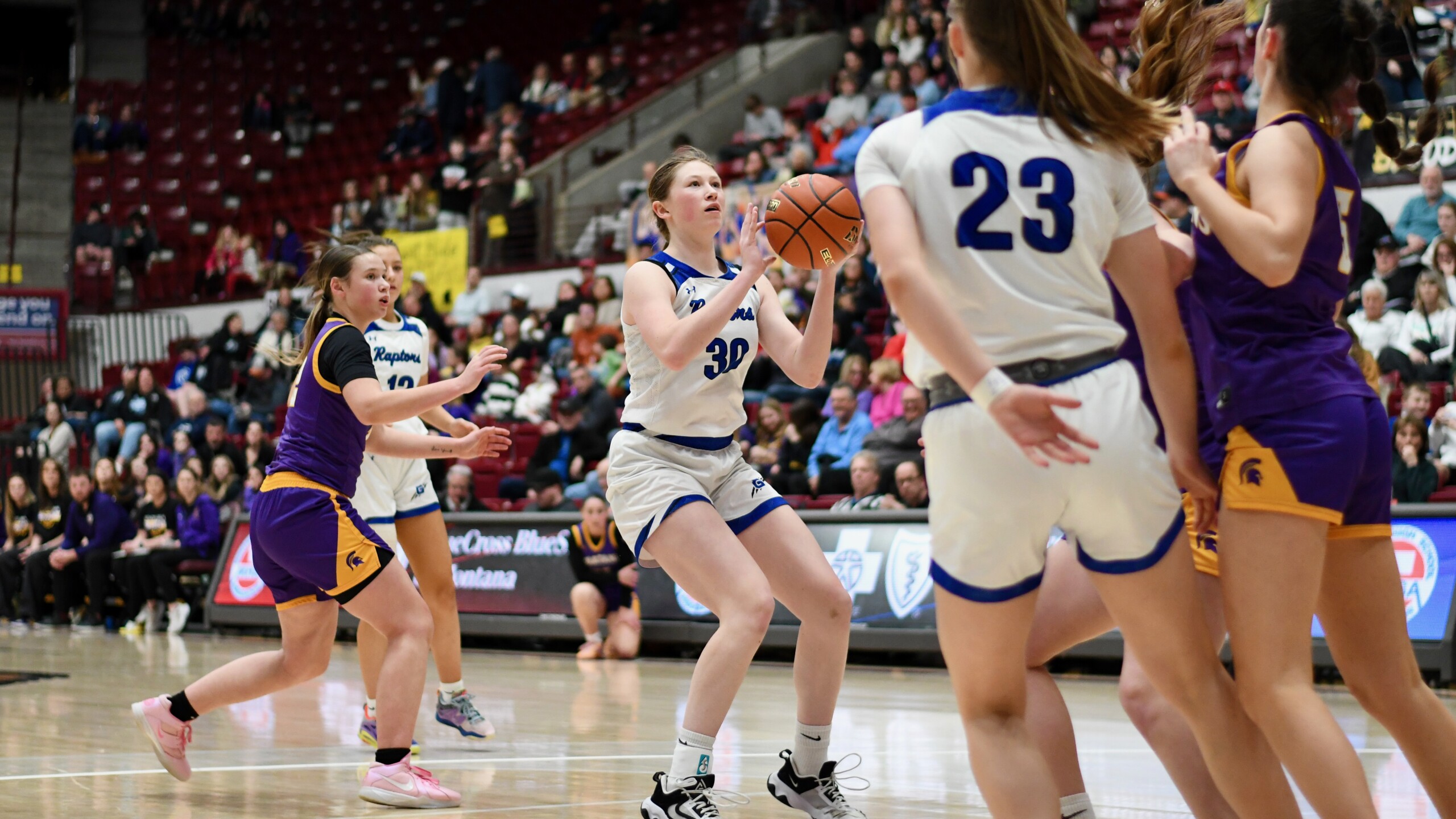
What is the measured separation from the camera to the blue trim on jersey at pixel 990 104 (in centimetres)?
295

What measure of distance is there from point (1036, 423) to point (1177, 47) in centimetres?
152

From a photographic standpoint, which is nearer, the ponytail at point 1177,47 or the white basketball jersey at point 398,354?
the ponytail at point 1177,47

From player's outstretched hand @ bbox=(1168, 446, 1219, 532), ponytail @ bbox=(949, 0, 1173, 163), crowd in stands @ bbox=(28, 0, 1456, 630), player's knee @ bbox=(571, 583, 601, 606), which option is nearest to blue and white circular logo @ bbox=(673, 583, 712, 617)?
player's knee @ bbox=(571, 583, 601, 606)

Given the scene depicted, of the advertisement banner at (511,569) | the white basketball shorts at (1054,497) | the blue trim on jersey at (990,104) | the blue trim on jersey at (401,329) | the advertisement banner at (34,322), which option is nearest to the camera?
the white basketball shorts at (1054,497)

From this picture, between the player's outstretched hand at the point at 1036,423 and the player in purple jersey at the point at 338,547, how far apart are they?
108 inches

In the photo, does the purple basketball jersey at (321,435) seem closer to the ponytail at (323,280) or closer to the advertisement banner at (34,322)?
the ponytail at (323,280)

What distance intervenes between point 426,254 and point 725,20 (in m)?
5.98

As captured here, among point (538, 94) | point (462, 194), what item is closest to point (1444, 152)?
point (462, 194)

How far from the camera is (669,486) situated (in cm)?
455

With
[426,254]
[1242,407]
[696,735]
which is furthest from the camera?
[426,254]

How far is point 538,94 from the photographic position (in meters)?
22.5

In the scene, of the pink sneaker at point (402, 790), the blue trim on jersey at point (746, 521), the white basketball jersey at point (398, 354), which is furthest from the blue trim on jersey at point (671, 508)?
the white basketball jersey at point (398, 354)

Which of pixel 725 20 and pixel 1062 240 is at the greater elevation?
pixel 725 20

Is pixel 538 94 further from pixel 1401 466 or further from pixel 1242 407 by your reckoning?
pixel 1242 407
